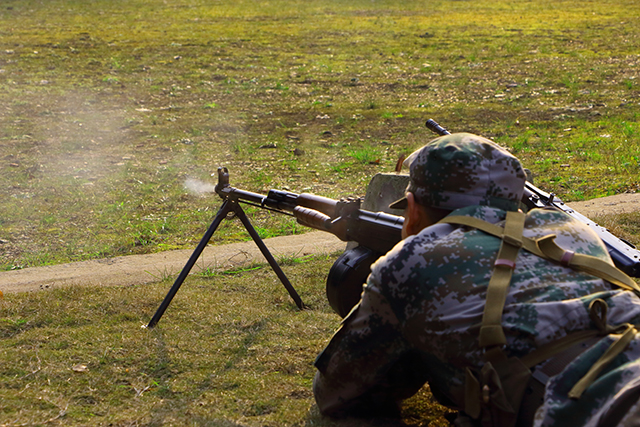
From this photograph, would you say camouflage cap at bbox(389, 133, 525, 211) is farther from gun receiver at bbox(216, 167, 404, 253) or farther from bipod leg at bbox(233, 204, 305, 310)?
bipod leg at bbox(233, 204, 305, 310)

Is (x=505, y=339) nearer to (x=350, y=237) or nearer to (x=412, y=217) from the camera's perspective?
(x=412, y=217)

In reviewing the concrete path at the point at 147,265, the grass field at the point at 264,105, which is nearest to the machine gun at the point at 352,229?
the concrete path at the point at 147,265

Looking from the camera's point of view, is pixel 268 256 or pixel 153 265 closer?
pixel 268 256

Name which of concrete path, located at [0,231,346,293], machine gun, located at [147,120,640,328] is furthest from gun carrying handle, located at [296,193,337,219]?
concrete path, located at [0,231,346,293]

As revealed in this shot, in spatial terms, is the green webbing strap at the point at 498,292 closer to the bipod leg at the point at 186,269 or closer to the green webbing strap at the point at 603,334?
the green webbing strap at the point at 603,334

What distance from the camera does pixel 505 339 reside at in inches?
75.4

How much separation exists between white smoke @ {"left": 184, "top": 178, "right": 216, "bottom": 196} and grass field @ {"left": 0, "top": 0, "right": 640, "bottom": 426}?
0.05 m

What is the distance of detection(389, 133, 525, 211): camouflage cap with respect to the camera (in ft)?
7.17

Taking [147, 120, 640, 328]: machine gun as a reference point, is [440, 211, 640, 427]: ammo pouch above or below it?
above

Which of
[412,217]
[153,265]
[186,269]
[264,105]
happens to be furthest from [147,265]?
[264,105]

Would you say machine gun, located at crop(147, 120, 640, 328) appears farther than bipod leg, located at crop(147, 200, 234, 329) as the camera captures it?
No

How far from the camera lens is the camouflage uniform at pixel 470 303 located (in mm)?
1813

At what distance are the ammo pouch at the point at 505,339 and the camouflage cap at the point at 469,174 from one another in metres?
0.15

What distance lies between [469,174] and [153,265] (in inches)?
135
